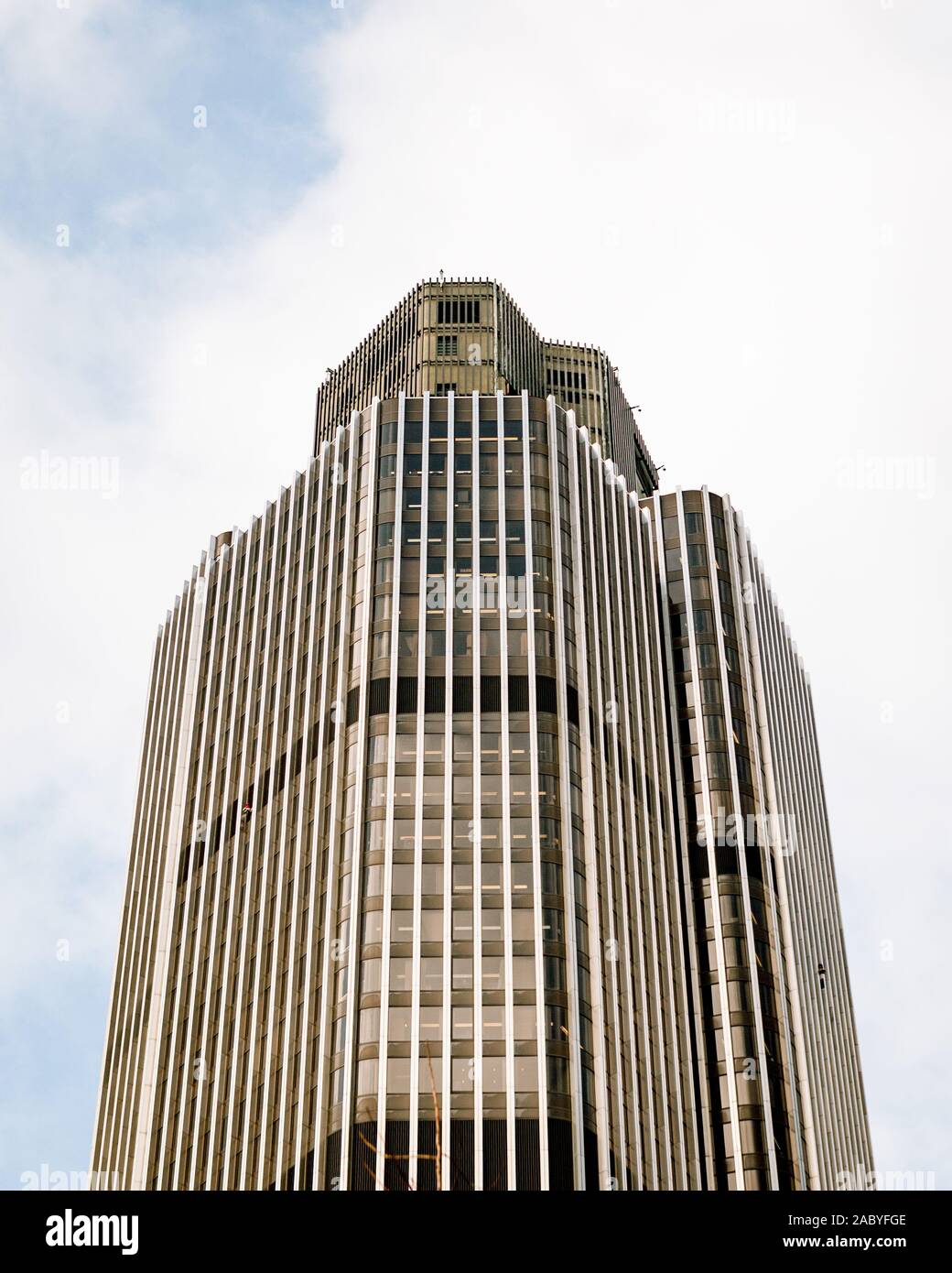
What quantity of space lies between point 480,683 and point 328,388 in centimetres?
5949

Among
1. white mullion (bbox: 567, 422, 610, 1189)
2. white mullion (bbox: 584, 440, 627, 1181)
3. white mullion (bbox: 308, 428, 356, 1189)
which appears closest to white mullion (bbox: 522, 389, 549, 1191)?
white mullion (bbox: 567, 422, 610, 1189)

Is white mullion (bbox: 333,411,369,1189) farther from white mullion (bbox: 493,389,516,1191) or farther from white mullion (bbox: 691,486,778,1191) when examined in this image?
white mullion (bbox: 691,486,778,1191)

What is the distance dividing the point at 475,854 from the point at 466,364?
6046 cm

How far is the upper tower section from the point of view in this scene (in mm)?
149750

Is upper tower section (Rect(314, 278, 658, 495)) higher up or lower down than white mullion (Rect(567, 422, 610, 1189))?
higher up

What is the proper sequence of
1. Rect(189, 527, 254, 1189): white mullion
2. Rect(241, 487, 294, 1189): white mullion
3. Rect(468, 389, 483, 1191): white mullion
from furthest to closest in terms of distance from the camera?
Rect(189, 527, 254, 1189): white mullion < Rect(241, 487, 294, 1189): white mullion < Rect(468, 389, 483, 1191): white mullion

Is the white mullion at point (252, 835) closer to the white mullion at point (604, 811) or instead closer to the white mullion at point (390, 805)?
the white mullion at point (390, 805)

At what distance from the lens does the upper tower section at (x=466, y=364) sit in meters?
150

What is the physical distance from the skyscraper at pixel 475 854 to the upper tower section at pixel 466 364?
3.29 metres

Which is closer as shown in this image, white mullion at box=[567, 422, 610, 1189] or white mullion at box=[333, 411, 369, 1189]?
white mullion at box=[333, 411, 369, 1189]

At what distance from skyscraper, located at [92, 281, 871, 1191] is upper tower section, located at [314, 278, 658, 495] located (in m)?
3.29

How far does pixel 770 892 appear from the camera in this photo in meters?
126

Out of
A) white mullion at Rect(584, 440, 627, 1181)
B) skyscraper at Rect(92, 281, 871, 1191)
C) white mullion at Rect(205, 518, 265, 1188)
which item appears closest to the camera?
skyscraper at Rect(92, 281, 871, 1191)
